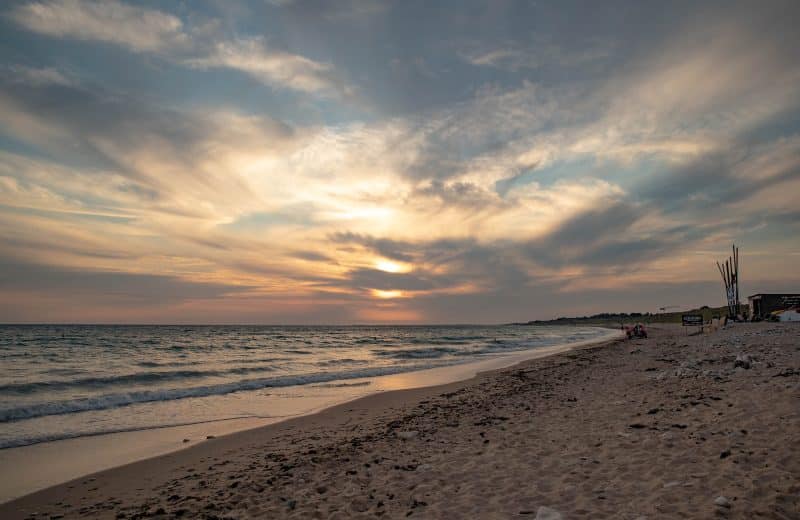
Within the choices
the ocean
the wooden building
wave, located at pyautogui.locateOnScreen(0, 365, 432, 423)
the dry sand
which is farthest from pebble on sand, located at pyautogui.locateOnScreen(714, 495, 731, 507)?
the wooden building

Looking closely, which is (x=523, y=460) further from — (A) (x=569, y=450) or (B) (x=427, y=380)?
(B) (x=427, y=380)

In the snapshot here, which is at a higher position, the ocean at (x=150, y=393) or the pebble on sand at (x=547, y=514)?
the pebble on sand at (x=547, y=514)

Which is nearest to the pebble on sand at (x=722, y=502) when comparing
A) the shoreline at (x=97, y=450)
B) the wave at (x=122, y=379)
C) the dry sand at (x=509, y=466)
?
the dry sand at (x=509, y=466)

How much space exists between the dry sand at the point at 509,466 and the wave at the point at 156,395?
810cm

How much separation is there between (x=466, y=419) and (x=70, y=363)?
1225 inches

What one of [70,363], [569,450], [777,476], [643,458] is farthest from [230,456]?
[70,363]

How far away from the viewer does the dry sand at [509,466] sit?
554 cm

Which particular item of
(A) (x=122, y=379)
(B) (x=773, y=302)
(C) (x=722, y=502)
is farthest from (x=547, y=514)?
(B) (x=773, y=302)

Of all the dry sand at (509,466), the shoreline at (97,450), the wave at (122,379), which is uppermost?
the dry sand at (509,466)

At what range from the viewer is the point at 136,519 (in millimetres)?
6332

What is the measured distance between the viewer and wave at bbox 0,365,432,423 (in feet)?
47.8

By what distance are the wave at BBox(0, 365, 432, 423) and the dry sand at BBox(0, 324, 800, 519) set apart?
810 cm

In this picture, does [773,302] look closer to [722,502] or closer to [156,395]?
[722,502]

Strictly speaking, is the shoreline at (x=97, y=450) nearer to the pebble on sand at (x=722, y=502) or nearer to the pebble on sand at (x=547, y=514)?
the pebble on sand at (x=547, y=514)
